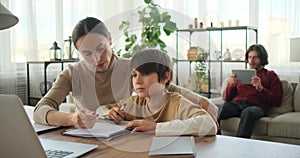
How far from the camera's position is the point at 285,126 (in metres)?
2.91

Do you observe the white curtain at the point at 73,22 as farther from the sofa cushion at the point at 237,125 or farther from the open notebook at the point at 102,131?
the open notebook at the point at 102,131

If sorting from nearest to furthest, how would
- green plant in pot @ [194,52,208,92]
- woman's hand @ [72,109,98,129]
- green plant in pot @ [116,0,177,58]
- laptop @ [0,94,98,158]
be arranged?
laptop @ [0,94,98,158], woman's hand @ [72,109,98,129], green plant in pot @ [116,0,177,58], green plant in pot @ [194,52,208,92]

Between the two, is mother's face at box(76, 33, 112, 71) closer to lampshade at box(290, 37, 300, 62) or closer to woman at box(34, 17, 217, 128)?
woman at box(34, 17, 217, 128)

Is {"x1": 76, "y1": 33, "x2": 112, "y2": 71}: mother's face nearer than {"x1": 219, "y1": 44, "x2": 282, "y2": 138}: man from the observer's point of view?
Yes

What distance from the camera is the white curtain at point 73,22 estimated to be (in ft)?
12.1

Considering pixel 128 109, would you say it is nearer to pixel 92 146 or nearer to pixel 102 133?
pixel 102 133

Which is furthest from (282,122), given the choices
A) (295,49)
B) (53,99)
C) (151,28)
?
(53,99)

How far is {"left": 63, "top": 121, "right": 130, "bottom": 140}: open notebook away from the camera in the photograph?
1.16 m

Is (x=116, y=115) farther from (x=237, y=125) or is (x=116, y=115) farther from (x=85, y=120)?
(x=237, y=125)

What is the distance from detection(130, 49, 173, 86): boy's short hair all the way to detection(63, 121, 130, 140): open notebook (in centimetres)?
24

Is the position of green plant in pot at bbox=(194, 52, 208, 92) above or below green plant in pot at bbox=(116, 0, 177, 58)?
below

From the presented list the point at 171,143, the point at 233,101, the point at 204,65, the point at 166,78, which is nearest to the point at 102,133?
the point at 171,143

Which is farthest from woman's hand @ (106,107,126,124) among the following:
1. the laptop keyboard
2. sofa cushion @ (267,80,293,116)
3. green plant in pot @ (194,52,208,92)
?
green plant in pot @ (194,52,208,92)

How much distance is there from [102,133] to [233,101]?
7.92ft
